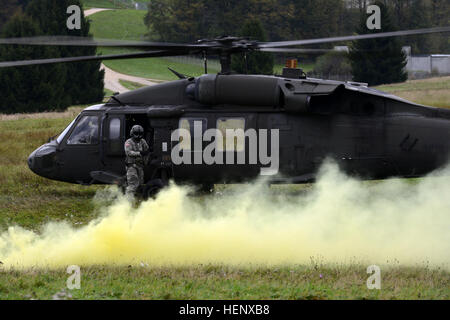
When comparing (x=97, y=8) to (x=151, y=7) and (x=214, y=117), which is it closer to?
(x=151, y=7)

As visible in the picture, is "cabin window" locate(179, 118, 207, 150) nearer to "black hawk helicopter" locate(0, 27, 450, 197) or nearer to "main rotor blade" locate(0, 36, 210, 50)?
"black hawk helicopter" locate(0, 27, 450, 197)

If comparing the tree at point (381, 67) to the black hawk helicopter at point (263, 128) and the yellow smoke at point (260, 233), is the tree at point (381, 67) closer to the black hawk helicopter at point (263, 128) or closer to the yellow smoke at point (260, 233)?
the yellow smoke at point (260, 233)

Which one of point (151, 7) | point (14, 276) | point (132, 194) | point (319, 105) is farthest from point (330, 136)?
point (151, 7)

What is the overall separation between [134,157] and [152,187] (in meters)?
1.14

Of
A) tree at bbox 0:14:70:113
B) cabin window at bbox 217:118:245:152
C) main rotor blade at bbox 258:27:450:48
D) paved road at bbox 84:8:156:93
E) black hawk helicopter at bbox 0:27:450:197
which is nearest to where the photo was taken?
main rotor blade at bbox 258:27:450:48

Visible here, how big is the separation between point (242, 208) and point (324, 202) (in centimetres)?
182

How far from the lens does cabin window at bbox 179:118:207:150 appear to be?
14.9 metres

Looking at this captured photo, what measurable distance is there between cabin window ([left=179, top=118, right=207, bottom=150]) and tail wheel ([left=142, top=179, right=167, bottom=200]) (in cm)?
101

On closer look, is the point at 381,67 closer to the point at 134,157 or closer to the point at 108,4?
the point at 134,157

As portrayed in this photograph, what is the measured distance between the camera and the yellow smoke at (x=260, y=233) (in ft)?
37.2

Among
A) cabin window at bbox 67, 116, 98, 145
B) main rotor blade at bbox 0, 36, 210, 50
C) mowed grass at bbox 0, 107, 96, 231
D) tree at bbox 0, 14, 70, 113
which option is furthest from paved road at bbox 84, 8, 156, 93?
main rotor blade at bbox 0, 36, 210, 50

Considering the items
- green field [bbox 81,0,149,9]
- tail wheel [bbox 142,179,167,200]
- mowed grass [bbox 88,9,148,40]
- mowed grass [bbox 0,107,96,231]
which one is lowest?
mowed grass [bbox 0,107,96,231]

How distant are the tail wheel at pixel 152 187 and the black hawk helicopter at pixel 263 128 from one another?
0.08 feet

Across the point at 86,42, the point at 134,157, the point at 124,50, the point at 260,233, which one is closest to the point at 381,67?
the point at 124,50
